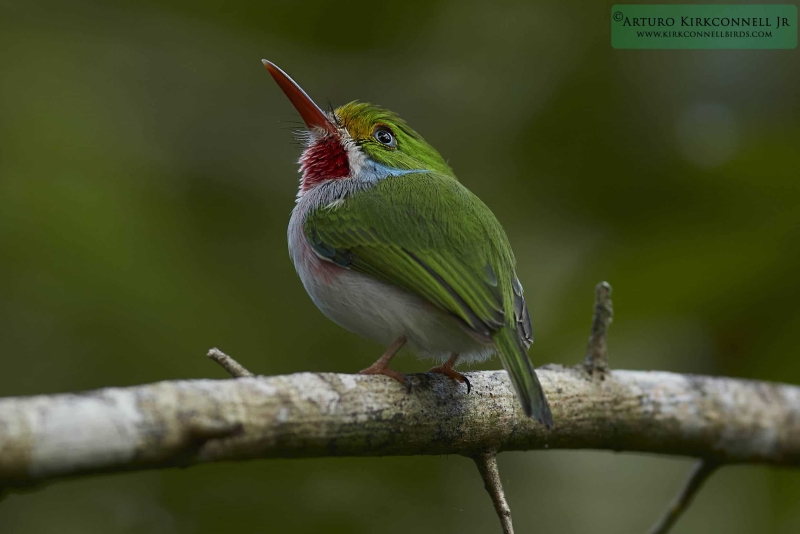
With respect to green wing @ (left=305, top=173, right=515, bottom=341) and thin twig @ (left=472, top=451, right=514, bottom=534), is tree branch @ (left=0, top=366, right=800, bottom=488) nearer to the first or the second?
thin twig @ (left=472, top=451, right=514, bottom=534)

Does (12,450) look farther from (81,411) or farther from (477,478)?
(477,478)

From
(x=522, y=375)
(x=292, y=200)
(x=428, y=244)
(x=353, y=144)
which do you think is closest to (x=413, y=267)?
(x=428, y=244)

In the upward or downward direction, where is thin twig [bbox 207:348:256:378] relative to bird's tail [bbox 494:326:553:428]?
downward

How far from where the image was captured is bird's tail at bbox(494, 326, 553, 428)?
255 cm

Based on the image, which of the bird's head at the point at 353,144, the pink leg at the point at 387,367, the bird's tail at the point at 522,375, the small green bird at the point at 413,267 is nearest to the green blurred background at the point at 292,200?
the bird's head at the point at 353,144

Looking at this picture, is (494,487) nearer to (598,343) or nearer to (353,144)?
(598,343)

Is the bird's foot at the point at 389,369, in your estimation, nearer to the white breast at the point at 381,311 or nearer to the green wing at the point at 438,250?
the white breast at the point at 381,311

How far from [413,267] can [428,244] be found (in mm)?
128

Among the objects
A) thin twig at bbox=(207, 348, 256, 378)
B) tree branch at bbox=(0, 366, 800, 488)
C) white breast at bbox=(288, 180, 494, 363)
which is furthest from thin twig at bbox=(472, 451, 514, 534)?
thin twig at bbox=(207, 348, 256, 378)

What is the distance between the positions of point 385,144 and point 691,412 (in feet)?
5.63

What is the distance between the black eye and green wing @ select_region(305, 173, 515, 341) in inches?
13.8

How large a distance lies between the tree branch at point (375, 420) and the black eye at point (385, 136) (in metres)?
1.18

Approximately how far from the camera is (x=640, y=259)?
15.2 feet

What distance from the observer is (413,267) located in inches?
118
